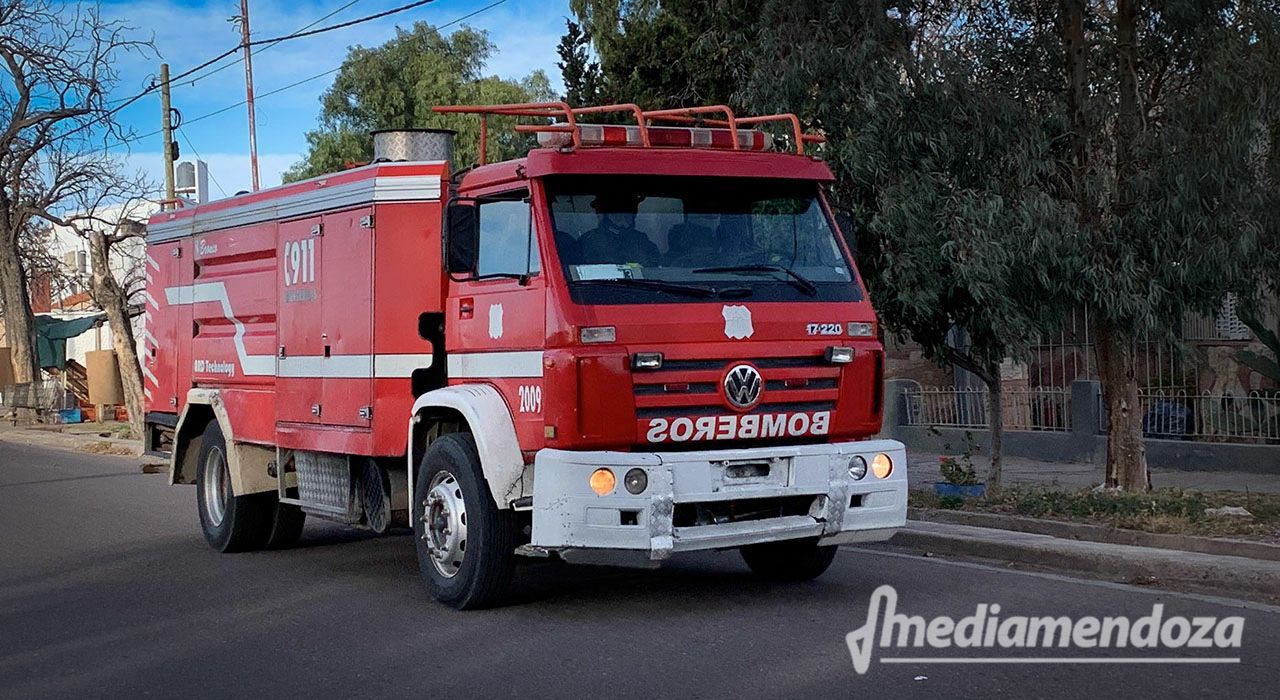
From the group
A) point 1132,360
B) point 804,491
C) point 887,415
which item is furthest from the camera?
point 887,415

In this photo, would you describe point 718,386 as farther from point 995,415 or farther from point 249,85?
point 249,85

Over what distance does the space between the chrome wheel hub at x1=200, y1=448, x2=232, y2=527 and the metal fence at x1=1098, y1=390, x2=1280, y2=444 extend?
8.73 m

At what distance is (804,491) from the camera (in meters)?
8.12

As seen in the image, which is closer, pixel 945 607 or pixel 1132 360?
pixel 945 607

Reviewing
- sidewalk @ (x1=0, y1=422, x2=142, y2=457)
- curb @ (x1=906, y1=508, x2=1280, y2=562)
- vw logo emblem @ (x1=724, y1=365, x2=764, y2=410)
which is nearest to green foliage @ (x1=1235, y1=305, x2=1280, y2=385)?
curb @ (x1=906, y1=508, x2=1280, y2=562)

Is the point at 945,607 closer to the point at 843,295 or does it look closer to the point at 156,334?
the point at 843,295

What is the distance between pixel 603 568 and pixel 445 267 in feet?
8.50

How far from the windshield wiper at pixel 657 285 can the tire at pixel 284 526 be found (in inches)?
180

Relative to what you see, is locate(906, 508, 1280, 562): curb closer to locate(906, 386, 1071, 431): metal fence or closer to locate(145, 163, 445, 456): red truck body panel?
locate(145, 163, 445, 456): red truck body panel

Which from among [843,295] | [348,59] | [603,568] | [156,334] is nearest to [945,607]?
[843,295]

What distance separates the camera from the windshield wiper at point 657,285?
26.1ft

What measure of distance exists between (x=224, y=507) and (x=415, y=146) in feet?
11.8

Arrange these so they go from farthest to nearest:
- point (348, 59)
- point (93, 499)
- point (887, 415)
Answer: point (348, 59) → point (887, 415) → point (93, 499)

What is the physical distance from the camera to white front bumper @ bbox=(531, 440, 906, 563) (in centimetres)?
768
